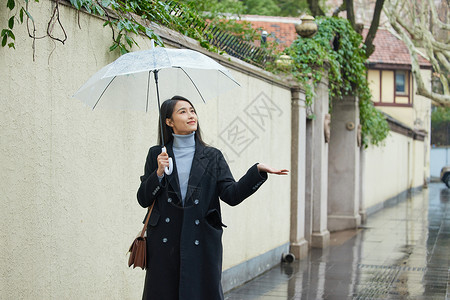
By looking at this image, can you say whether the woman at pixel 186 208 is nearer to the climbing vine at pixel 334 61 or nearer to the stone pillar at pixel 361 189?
the climbing vine at pixel 334 61

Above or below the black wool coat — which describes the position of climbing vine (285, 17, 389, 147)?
above

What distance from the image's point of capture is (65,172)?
16.0 ft

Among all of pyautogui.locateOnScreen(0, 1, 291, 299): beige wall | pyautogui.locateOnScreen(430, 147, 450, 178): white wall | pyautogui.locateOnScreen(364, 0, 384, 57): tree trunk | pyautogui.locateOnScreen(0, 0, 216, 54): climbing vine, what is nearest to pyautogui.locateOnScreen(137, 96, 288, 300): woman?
pyautogui.locateOnScreen(0, 1, 291, 299): beige wall

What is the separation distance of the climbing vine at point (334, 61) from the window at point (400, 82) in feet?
78.4

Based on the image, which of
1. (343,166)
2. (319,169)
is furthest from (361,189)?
(319,169)

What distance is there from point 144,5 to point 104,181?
1799 mm

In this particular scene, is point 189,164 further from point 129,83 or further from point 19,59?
point 19,59

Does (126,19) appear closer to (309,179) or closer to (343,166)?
(309,179)

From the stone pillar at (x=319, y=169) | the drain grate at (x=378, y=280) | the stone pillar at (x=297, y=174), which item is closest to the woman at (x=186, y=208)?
the drain grate at (x=378, y=280)

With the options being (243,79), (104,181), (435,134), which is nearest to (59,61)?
(104,181)

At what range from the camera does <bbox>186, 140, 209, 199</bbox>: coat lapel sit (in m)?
4.32

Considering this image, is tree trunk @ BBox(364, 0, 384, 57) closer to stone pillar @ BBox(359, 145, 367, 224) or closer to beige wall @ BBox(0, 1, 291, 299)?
stone pillar @ BBox(359, 145, 367, 224)

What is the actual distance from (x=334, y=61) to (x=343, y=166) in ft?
12.6

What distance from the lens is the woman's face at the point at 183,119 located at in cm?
434
